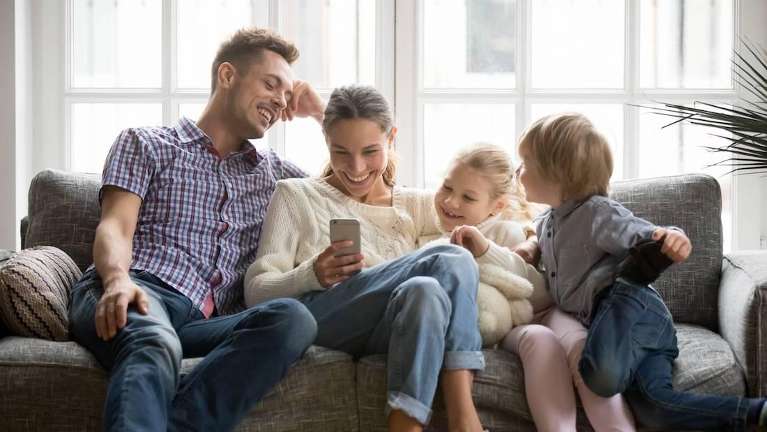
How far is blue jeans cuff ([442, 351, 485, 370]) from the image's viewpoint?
6.81 ft

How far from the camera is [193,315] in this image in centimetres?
242

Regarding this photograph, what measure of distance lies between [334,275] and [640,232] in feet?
2.39

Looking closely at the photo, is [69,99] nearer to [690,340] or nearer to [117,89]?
[117,89]

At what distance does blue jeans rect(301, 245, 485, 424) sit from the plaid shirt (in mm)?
304

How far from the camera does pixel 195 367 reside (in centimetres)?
208

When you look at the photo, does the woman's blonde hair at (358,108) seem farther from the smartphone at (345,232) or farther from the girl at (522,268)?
the smartphone at (345,232)

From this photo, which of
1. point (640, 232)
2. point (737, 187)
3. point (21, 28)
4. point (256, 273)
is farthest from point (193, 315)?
point (737, 187)

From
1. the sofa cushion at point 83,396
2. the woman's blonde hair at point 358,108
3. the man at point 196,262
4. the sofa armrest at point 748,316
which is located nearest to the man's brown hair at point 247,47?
the man at point 196,262

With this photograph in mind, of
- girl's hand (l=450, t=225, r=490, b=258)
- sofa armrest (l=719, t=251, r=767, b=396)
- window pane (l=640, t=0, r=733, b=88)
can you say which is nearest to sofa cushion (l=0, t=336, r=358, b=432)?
girl's hand (l=450, t=225, r=490, b=258)

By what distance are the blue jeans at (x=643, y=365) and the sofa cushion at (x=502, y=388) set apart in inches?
2.4

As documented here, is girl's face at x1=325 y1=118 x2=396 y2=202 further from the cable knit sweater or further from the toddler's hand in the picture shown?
the toddler's hand

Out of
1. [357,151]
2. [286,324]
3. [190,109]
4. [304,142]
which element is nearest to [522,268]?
[357,151]

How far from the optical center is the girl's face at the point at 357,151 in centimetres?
249

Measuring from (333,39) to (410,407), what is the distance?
193cm
